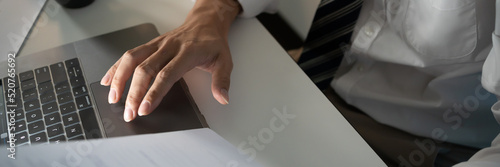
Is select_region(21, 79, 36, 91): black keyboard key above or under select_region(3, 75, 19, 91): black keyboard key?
under

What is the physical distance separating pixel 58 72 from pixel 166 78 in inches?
5.4

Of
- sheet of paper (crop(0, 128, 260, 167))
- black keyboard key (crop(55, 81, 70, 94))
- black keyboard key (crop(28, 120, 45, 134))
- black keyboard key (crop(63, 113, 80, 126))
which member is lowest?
sheet of paper (crop(0, 128, 260, 167))

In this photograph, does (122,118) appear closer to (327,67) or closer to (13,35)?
(13,35)

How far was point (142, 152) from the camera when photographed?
387mm

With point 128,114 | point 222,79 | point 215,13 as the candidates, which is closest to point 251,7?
point 215,13

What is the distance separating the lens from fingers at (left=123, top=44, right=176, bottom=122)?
0.40 metres

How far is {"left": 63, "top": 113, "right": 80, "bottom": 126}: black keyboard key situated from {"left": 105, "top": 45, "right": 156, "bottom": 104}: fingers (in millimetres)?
42

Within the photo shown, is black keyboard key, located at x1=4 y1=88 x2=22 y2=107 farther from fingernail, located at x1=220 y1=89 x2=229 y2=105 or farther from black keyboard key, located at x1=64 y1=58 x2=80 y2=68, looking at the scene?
fingernail, located at x1=220 y1=89 x2=229 y2=105

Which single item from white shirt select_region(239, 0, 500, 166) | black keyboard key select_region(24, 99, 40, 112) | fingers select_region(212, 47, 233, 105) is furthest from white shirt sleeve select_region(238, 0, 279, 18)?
black keyboard key select_region(24, 99, 40, 112)

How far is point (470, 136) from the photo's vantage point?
59 centimetres

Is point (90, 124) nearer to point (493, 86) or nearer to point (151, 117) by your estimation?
point (151, 117)

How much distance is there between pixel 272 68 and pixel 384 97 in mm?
262

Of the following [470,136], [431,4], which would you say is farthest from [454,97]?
[431,4]

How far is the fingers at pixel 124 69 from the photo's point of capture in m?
0.43
